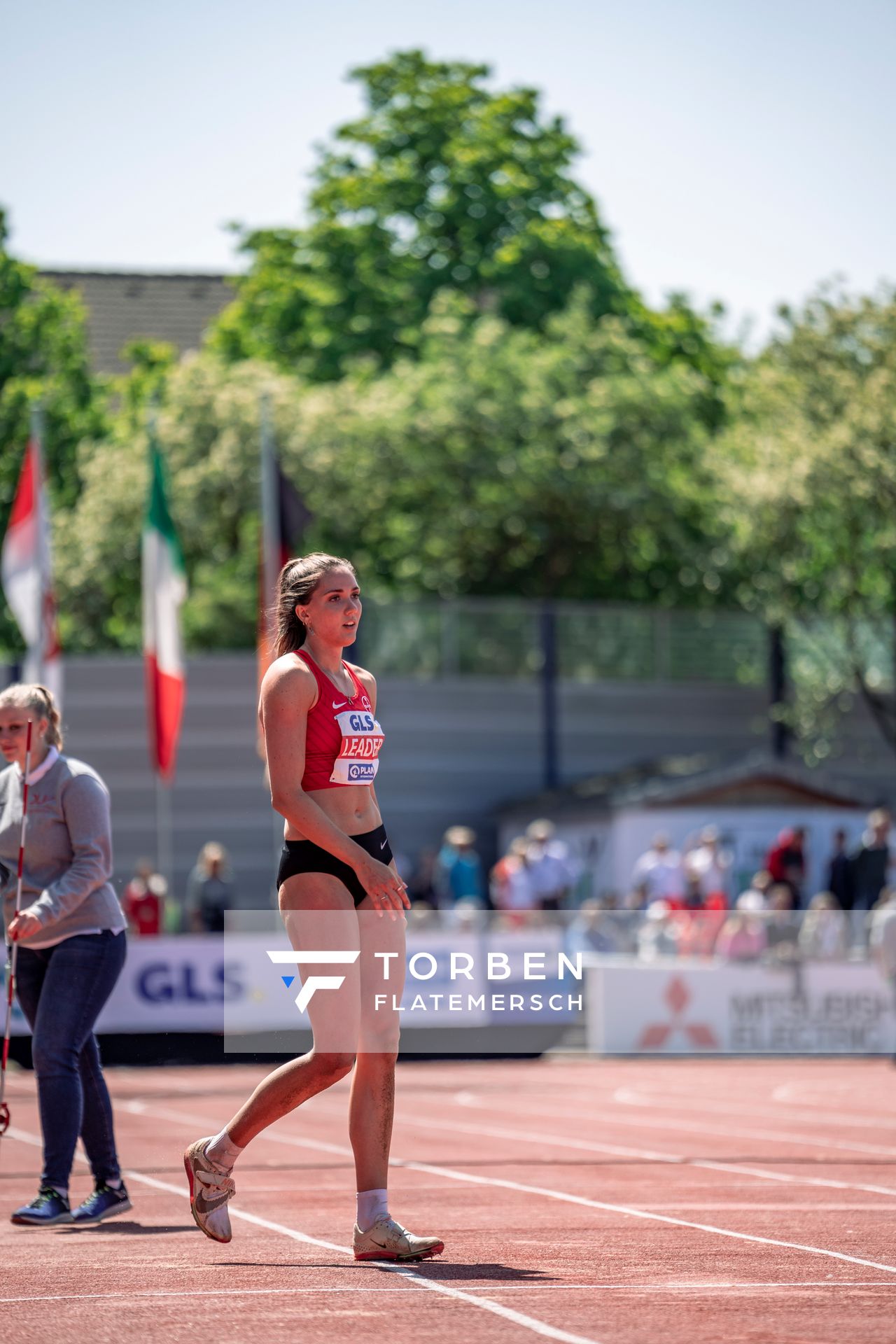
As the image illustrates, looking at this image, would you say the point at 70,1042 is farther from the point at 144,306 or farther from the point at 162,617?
the point at 144,306

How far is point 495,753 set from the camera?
1572 inches

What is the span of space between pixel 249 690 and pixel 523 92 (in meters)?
14.8

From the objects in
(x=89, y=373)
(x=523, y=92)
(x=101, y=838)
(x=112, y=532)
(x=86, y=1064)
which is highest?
(x=523, y=92)

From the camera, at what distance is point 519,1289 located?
626 centimetres

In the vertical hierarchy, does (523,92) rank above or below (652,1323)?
above

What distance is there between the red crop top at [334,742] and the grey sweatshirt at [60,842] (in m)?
1.87

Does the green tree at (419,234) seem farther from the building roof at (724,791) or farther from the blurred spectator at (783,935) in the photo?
the blurred spectator at (783,935)

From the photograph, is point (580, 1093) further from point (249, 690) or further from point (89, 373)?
point (89, 373)

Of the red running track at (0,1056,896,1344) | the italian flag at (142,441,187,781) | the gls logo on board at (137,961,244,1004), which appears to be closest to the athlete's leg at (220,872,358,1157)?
the red running track at (0,1056,896,1344)

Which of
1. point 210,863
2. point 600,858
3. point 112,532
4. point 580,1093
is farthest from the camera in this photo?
point 112,532

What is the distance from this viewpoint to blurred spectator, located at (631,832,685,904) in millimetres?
26609

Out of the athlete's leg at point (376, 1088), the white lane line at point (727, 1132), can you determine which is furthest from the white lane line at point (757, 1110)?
the athlete's leg at point (376, 1088)

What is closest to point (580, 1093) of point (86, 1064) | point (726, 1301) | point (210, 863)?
point (210, 863)

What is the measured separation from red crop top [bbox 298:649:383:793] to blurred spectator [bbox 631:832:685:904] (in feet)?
64.6
